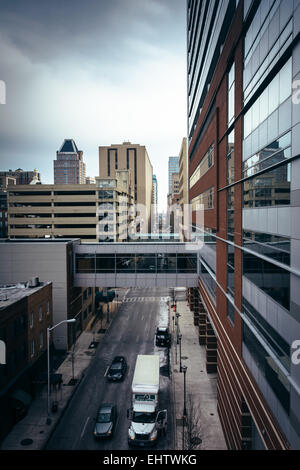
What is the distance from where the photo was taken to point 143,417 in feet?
70.8

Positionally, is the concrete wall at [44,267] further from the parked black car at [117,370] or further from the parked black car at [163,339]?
the parked black car at [163,339]

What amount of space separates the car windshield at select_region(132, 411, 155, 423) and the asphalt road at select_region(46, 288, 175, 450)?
1425mm

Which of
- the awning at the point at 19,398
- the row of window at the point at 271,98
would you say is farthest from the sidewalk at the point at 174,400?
the row of window at the point at 271,98

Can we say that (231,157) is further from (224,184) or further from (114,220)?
(114,220)

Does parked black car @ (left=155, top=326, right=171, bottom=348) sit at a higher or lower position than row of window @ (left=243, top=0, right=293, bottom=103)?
lower

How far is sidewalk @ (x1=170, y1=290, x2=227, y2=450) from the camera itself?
69.3 ft

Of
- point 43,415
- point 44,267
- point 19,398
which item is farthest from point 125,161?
point 19,398

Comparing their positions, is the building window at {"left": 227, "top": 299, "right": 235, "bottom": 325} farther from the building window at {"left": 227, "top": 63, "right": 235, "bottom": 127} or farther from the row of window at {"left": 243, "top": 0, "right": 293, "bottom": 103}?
the row of window at {"left": 243, "top": 0, "right": 293, "bottom": 103}

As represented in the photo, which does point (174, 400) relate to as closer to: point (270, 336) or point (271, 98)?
point (270, 336)

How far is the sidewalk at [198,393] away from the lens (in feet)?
69.3

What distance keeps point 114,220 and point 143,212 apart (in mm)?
69187

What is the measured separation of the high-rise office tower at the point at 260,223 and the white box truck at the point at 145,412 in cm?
471

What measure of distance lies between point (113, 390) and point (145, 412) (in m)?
7.21

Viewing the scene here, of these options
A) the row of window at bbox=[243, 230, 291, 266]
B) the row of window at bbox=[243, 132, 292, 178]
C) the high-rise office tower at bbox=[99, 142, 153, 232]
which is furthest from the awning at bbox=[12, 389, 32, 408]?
the high-rise office tower at bbox=[99, 142, 153, 232]
